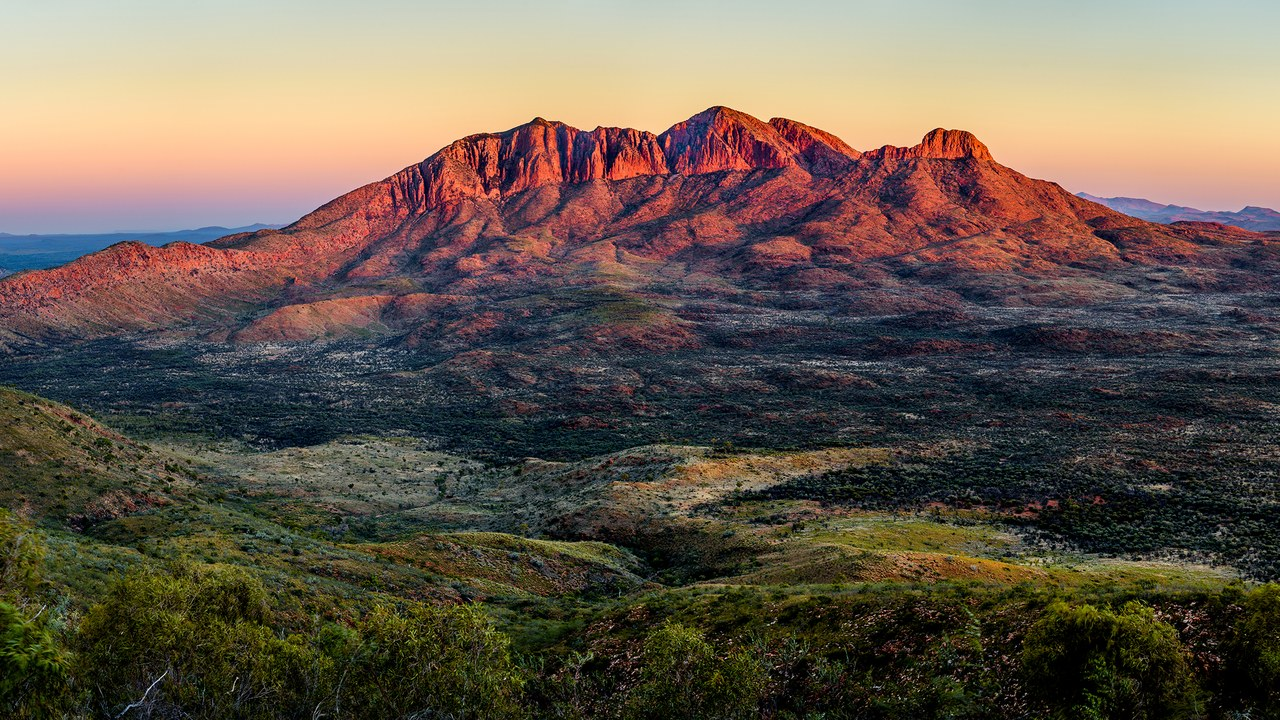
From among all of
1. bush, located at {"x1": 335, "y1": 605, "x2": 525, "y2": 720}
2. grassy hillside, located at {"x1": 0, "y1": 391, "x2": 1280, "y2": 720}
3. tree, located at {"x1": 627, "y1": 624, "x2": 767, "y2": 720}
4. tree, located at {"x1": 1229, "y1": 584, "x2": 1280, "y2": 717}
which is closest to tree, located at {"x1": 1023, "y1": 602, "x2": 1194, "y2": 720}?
grassy hillside, located at {"x1": 0, "y1": 391, "x2": 1280, "y2": 720}

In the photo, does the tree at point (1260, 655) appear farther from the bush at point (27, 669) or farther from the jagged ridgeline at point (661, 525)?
the bush at point (27, 669)

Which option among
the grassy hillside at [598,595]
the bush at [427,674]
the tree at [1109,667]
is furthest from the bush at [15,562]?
the tree at [1109,667]

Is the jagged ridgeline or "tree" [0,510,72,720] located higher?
"tree" [0,510,72,720]

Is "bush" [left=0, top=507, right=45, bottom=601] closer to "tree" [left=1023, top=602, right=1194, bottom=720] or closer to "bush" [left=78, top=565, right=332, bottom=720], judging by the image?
"bush" [left=78, top=565, right=332, bottom=720]

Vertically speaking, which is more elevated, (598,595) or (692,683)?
(692,683)

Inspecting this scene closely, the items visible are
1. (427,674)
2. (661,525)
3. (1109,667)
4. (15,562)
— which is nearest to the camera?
(1109,667)

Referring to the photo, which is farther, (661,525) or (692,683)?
(661,525)

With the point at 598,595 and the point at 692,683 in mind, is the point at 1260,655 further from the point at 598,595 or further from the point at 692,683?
the point at 598,595

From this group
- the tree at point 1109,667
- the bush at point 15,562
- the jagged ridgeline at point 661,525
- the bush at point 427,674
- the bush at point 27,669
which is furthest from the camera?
the bush at point 427,674

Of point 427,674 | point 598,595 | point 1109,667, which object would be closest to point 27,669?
point 427,674
